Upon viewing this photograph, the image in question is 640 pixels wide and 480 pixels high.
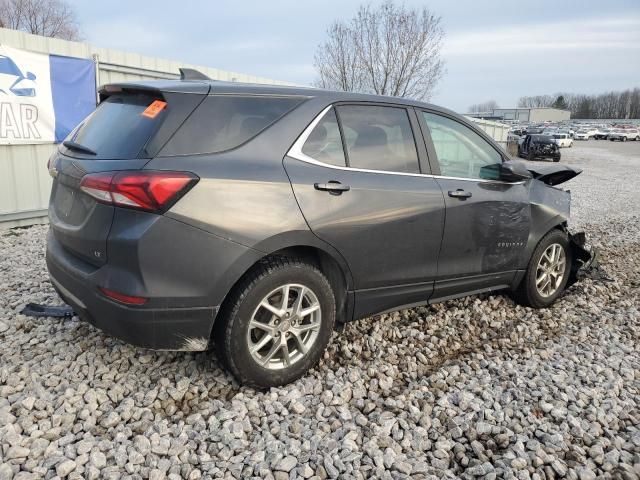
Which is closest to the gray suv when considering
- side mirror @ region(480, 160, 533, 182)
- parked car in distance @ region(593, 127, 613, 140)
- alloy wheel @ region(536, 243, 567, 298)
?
side mirror @ region(480, 160, 533, 182)

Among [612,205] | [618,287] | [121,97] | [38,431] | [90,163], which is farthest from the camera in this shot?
[612,205]

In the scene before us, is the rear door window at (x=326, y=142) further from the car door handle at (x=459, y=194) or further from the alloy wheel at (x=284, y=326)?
the car door handle at (x=459, y=194)

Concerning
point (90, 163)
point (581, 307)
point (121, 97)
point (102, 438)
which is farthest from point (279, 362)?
point (581, 307)

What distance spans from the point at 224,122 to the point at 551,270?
3.26 metres

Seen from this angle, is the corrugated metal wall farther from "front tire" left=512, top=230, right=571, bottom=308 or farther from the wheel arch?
"front tire" left=512, top=230, right=571, bottom=308

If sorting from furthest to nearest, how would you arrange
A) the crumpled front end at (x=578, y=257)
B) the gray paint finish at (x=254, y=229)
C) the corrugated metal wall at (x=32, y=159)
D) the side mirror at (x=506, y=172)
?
the corrugated metal wall at (x=32, y=159) < the crumpled front end at (x=578, y=257) < the side mirror at (x=506, y=172) < the gray paint finish at (x=254, y=229)

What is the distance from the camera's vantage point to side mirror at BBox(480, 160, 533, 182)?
3.74m

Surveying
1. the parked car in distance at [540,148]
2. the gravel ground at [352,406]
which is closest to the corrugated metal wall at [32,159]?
the gravel ground at [352,406]

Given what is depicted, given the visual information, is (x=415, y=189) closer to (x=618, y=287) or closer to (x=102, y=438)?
(x=102, y=438)

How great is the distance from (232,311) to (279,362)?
495mm

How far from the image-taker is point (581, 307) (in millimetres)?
4449

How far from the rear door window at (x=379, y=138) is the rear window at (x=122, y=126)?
1126 mm

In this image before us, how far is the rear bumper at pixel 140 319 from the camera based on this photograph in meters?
2.42

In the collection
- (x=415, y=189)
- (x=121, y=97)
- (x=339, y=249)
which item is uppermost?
(x=121, y=97)
